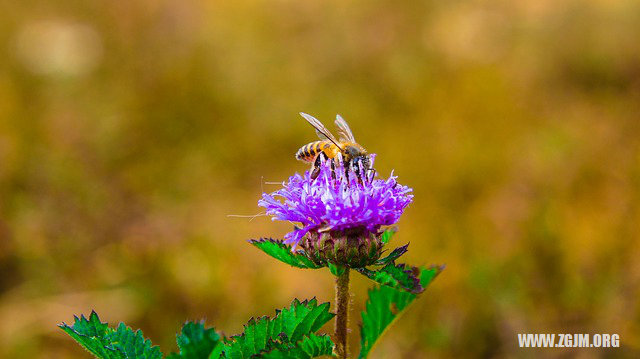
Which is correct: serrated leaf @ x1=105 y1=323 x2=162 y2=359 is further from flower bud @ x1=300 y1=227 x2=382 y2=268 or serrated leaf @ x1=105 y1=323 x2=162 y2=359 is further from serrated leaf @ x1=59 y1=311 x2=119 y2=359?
flower bud @ x1=300 y1=227 x2=382 y2=268

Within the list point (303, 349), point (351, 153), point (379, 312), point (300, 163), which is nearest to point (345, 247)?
point (379, 312)

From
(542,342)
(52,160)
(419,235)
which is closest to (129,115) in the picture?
(52,160)

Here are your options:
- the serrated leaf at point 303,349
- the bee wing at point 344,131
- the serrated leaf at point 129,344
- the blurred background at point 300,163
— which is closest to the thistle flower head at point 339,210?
the serrated leaf at point 303,349

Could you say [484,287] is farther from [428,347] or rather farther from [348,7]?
[348,7]

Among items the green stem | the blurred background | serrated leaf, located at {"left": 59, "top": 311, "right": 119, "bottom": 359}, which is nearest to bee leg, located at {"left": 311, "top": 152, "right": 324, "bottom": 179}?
the green stem

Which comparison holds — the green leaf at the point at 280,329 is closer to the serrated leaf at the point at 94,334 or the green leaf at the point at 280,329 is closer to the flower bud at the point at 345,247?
the flower bud at the point at 345,247

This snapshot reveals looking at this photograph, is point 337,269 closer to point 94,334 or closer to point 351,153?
point 351,153
